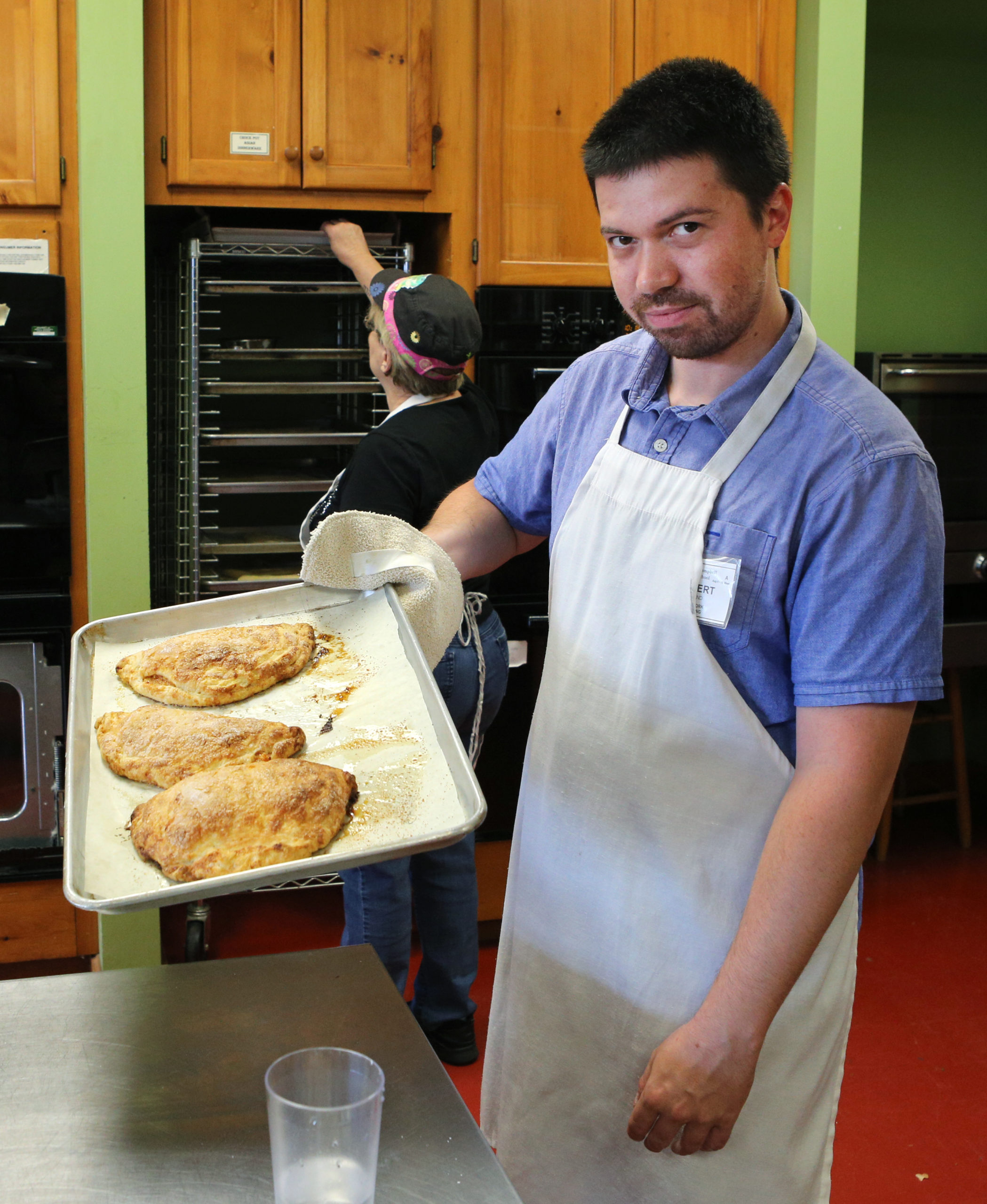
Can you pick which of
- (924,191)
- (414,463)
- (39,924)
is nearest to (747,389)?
(414,463)

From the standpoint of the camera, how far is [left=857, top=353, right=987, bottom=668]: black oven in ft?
11.2

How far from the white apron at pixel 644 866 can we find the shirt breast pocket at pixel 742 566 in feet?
0.06

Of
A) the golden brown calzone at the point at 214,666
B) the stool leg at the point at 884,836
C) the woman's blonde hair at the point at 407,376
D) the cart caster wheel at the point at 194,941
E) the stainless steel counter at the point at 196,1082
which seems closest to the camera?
the stainless steel counter at the point at 196,1082

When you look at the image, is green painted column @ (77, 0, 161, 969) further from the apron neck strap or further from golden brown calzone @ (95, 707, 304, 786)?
the apron neck strap

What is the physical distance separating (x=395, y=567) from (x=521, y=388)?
5.17 feet

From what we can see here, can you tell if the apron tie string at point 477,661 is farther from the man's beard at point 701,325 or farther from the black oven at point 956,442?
the black oven at point 956,442

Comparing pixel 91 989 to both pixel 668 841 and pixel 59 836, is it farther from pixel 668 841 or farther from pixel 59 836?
pixel 59 836

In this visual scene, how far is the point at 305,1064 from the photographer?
83cm

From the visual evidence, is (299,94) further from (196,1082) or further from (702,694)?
(196,1082)

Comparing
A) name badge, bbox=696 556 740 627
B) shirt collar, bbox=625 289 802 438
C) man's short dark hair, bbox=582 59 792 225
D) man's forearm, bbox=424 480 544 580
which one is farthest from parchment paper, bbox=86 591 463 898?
man's short dark hair, bbox=582 59 792 225

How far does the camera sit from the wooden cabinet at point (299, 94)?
2.63 meters

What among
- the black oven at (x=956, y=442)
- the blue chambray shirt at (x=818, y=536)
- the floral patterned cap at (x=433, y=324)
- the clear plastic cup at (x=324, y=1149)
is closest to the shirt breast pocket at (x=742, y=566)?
the blue chambray shirt at (x=818, y=536)

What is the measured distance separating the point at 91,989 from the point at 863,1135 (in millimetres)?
1798

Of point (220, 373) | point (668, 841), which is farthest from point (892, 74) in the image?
point (668, 841)
